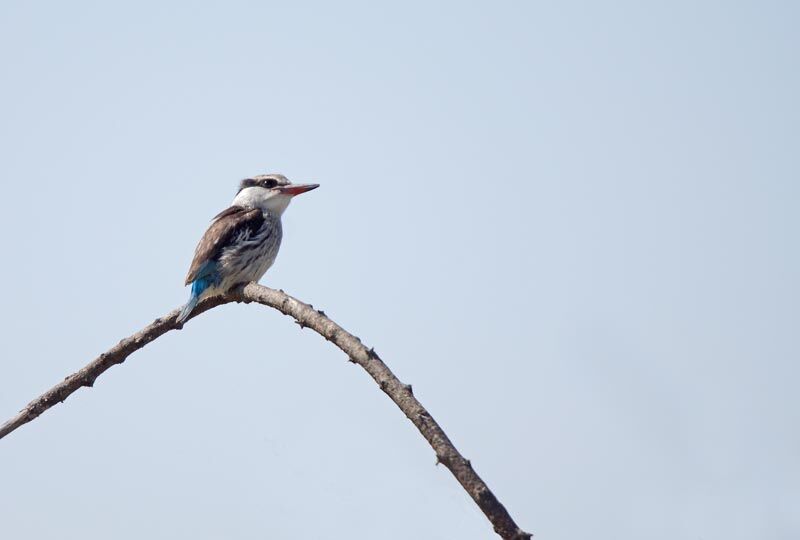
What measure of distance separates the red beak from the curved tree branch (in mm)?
1842

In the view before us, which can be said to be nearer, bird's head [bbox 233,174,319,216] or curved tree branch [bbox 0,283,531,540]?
curved tree branch [bbox 0,283,531,540]

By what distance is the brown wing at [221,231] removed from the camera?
24.1ft

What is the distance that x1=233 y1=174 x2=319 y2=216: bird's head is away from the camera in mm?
8211

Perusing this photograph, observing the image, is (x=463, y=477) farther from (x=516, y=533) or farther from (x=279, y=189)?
(x=279, y=189)

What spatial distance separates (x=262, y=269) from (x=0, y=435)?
316 cm

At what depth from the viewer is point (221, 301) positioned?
630 centimetres

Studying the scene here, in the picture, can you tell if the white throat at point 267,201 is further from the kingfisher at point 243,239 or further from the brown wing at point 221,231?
the brown wing at point 221,231

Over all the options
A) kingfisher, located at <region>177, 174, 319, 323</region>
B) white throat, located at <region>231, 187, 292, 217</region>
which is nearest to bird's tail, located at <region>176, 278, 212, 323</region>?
kingfisher, located at <region>177, 174, 319, 323</region>

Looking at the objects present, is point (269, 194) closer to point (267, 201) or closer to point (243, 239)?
point (267, 201)

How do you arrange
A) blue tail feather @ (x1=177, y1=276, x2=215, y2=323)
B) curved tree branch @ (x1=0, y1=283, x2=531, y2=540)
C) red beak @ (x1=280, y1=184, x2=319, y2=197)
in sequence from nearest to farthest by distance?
1. curved tree branch @ (x1=0, y1=283, x2=531, y2=540)
2. blue tail feather @ (x1=177, y1=276, x2=215, y2=323)
3. red beak @ (x1=280, y1=184, x2=319, y2=197)

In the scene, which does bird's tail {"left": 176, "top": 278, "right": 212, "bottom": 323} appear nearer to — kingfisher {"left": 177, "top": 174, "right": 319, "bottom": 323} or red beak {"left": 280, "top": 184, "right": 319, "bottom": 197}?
kingfisher {"left": 177, "top": 174, "right": 319, "bottom": 323}

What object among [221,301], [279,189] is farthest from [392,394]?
[279,189]

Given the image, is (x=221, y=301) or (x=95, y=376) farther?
(x=221, y=301)

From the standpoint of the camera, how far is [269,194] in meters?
8.27
